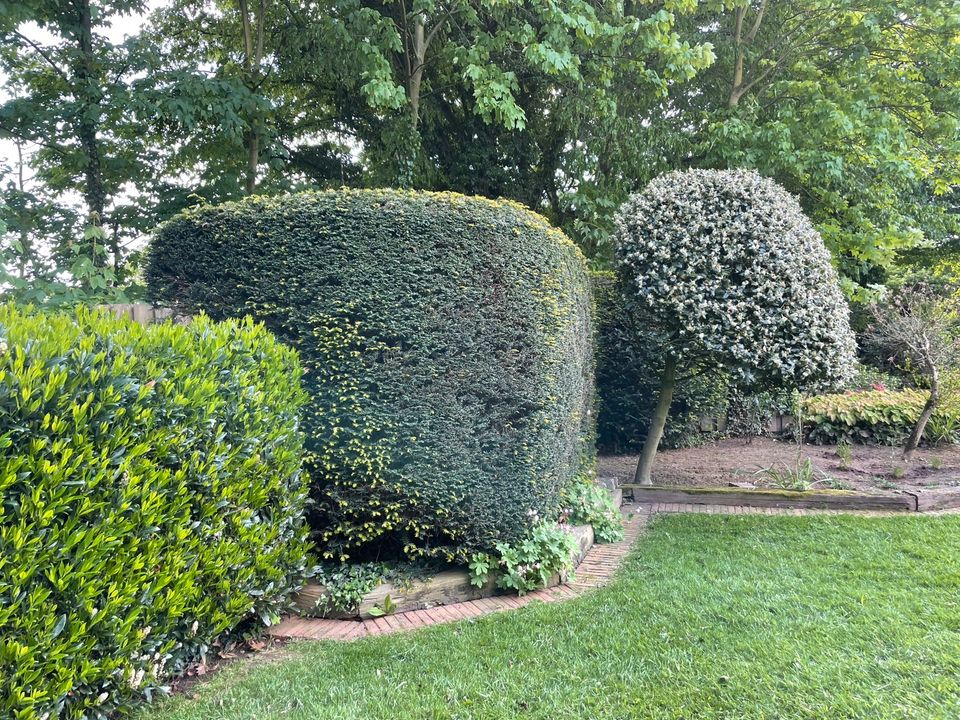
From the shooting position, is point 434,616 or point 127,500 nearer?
point 127,500

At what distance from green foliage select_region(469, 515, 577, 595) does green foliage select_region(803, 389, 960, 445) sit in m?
6.71

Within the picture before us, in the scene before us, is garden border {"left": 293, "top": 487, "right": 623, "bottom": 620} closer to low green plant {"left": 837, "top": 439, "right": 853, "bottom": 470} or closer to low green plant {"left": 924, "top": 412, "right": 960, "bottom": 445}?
low green plant {"left": 837, "top": 439, "right": 853, "bottom": 470}

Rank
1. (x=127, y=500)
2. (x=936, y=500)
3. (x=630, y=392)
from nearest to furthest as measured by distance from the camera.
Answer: (x=127, y=500) → (x=936, y=500) → (x=630, y=392)

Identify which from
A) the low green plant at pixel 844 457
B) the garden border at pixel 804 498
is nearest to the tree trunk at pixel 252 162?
the garden border at pixel 804 498

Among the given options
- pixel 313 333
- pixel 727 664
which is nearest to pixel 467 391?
pixel 313 333

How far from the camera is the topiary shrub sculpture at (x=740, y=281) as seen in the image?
5.62 m

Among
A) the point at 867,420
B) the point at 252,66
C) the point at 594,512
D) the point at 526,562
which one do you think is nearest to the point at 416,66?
the point at 252,66

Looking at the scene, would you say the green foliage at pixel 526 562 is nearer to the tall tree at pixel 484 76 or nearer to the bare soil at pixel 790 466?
the bare soil at pixel 790 466

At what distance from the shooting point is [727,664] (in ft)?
9.78

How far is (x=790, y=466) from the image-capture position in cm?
763

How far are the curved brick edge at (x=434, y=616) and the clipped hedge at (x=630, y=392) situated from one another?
3.59 meters

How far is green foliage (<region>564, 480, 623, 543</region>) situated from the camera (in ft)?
17.6

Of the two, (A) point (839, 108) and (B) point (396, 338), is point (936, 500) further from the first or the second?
(B) point (396, 338)

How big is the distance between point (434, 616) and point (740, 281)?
4.14m
